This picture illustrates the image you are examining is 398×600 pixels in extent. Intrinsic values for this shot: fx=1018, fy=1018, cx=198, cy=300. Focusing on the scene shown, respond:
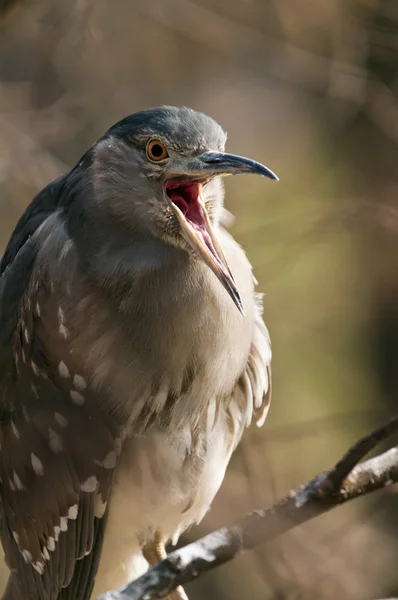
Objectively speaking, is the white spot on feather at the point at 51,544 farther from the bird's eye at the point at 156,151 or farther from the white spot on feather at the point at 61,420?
the bird's eye at the point at 156,151

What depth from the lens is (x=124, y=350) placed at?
2.86 metres

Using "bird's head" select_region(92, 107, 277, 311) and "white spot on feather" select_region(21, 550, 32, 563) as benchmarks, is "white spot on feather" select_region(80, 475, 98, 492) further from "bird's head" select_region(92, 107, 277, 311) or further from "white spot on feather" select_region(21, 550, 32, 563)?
"bird's head" select_region(92, 107, 277, 311)

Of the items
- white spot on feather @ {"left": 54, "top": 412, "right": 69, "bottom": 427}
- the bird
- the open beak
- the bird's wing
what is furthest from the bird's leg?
the open beak

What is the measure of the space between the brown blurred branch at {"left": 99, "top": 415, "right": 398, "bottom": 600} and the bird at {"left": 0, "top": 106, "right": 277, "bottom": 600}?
2.40 ft

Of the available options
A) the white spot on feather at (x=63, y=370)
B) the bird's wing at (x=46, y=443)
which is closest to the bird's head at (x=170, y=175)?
the bird's wing at (x=46, y=443)

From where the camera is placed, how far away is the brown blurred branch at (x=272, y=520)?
2.09 meters

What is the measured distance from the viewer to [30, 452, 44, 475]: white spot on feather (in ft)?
10.0

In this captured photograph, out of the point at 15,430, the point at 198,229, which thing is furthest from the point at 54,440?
the point at 198,229

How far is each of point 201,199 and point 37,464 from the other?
0.94 m

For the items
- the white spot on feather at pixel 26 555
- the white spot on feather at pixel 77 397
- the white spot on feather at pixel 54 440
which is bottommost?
the white spot on feather at pixel 26 555

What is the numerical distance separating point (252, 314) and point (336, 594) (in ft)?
2.98

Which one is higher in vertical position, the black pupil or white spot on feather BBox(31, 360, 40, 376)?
the black pupil

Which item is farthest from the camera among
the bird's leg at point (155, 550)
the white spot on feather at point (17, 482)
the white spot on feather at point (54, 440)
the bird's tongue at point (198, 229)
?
the bird's leg at point (155, 550)

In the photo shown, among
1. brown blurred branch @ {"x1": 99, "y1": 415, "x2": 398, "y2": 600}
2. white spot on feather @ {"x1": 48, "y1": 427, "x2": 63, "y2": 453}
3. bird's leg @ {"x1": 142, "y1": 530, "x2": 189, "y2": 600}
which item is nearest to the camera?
brown blurred branch @ {"x1": 99, "y1": 415, "x2": 398, "y2": 600}
